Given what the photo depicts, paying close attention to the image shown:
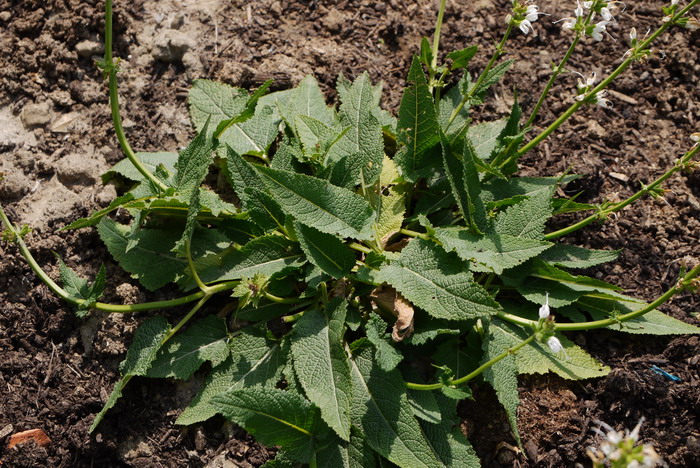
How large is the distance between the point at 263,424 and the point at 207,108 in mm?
1996

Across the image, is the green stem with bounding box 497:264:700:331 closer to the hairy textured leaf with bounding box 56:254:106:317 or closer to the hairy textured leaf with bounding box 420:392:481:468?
the hairy textured leaf with bounding box 420:392:481:468

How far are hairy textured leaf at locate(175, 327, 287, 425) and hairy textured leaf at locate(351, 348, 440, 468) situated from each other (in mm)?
439

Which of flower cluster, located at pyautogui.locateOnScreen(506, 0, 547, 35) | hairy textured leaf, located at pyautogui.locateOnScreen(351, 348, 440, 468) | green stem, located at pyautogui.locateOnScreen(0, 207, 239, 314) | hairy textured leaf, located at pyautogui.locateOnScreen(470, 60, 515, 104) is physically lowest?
hairy textured leaf, located at pyautogui.locateOnScreen(351, 348, 440, 468)

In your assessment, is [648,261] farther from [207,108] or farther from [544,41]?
[207,108]

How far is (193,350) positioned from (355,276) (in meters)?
0.96

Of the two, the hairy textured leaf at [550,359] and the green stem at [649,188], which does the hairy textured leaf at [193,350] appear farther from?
the green stem at [649,188]

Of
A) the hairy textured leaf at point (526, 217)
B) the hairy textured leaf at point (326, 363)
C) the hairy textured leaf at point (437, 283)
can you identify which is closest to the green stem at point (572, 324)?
the hairy textured leaf at point (437, 283)

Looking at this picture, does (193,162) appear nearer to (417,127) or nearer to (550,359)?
(417,127)

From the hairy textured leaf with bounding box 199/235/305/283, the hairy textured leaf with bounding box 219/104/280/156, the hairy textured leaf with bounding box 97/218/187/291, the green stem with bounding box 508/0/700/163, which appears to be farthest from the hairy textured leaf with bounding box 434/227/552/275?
the hairy textured leaf with bounding box 97/218/187/291

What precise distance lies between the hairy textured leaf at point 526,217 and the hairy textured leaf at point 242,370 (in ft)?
4.46

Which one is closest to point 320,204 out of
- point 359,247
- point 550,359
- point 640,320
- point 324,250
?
point 324,250

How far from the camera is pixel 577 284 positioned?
11.4 ft

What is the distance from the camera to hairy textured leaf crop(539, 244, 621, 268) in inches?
142

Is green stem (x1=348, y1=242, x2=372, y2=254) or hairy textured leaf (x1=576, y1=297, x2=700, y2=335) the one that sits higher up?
green stem (x1=348, y1=242, x2=372, y2=254)
